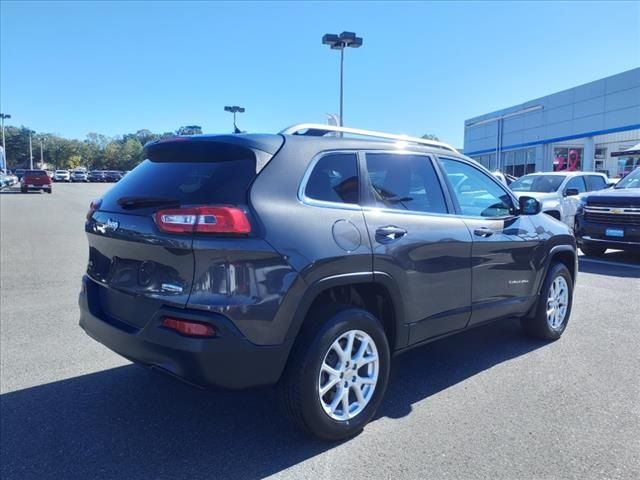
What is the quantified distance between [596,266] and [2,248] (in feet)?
38.3

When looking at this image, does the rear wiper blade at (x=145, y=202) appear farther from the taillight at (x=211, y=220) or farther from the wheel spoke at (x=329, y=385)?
the wheel spoke at (x=329, y=385)

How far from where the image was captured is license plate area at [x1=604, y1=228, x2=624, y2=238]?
31.8ft

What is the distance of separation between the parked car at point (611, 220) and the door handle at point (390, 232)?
7.94 m

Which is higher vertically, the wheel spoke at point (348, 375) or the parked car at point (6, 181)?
the parked car at point (6, 181)

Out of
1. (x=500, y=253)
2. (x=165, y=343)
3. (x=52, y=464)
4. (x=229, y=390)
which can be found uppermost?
(x=500, y=253)

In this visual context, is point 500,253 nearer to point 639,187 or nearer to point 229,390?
point 229,390

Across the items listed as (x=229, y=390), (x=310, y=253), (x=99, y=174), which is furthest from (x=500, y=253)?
(x=99, y=174)

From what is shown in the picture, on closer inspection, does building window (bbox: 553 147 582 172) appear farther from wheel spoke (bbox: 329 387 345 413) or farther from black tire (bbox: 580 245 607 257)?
wheel spoke (bbox: 329 387 345 413)

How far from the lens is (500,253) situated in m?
4.32

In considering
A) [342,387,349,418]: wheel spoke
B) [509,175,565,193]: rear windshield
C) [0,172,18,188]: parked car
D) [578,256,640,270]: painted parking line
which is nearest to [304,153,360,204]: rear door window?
[342,387,349,418]: wheel spoke

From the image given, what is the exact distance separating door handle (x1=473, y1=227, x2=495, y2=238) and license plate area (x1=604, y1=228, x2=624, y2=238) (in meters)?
6.83

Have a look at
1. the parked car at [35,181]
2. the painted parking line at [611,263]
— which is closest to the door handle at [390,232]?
the painted parking line at [611,263]

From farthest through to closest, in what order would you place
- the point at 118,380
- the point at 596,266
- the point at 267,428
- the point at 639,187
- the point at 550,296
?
1. the point at 639,187
2. the point at 596,266
3. the point at 550,296
4. the point at 118,380
5. the point at 267,428

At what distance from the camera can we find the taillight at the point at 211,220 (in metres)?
2.73
